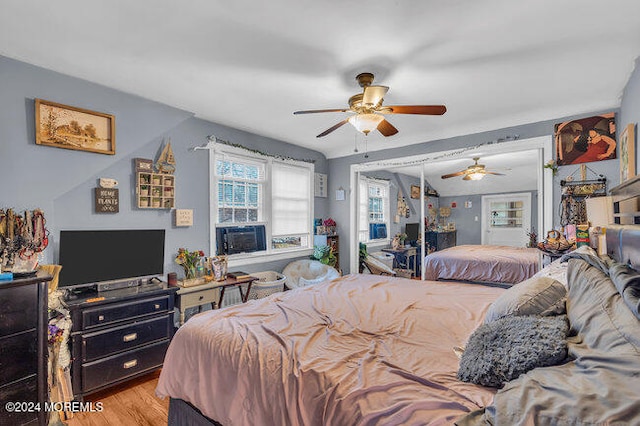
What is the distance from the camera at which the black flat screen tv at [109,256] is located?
2424 millimetres

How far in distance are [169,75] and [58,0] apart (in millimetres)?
852

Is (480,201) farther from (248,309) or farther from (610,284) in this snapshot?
(248,309)

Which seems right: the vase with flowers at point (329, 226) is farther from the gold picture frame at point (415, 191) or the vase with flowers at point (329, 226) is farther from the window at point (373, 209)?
the gold picture frame at point (415, 191)

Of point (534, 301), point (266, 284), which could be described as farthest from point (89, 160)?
point (534, 301)

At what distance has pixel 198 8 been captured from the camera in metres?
1.66

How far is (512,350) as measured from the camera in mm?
966

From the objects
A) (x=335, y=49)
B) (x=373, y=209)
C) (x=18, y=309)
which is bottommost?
(x=18, y=309)

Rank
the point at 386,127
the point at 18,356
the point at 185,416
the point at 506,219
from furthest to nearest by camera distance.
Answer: the point at 506,219 → the point at 386,127 → the point at 18,356 → the point at 185,416

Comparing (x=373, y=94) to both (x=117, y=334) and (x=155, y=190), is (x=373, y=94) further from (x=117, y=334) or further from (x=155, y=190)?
(x=117, y=334)

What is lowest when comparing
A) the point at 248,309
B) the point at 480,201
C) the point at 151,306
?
the point at 151,306

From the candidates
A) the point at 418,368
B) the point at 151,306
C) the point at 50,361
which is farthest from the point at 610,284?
the point at 50,361

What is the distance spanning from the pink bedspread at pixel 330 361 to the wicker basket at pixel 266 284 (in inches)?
62.5

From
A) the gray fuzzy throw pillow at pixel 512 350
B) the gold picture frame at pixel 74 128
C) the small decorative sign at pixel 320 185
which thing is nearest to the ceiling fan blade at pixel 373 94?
the gray fuzzy throw pillow at pixel 512 350

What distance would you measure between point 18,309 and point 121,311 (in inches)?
26.4
